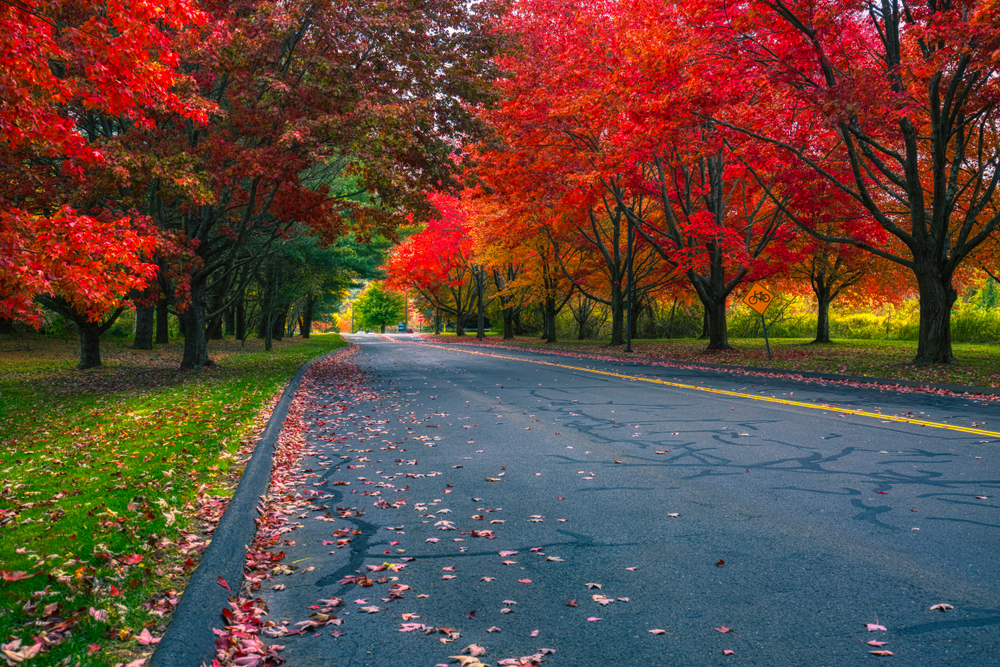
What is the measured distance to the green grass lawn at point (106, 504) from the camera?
2.90 metres

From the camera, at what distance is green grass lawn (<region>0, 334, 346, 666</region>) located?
2902 mm

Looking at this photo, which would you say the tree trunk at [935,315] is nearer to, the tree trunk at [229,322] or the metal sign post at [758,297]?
the metal sign post at [758,297]

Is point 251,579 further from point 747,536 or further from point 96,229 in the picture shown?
point 96,229

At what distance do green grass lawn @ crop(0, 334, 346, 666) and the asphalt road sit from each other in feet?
2.26

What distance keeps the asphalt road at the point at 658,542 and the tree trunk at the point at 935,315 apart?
304 inches

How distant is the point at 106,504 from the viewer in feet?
15.4

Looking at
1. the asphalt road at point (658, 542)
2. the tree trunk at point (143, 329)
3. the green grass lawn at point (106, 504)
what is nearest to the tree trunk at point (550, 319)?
the tree trunk at point (143, 329)

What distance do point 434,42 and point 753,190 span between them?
16858mm

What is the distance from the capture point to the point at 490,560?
3914 mm

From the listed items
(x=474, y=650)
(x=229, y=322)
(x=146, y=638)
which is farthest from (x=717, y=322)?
(x=229, y=322)

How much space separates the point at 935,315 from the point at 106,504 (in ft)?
56.7

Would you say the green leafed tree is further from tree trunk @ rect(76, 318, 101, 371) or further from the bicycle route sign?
the bicycle route sign

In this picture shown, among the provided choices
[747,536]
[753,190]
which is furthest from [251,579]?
[753,190]

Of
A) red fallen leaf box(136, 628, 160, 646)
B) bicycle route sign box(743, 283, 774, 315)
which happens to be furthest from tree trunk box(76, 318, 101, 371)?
bicycle route sign box(743, 283, 774, 315)
